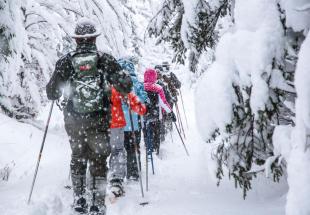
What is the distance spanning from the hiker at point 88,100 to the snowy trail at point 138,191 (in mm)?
568

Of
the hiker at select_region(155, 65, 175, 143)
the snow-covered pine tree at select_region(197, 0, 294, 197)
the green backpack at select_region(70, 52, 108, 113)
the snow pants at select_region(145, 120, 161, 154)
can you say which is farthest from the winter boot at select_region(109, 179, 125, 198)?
the hiker at select_region(155, 65, 175, 143)

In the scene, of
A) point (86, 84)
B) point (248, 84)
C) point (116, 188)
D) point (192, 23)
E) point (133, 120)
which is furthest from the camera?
point (133, 120)

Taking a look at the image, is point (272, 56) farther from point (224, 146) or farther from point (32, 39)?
point (32, 39)

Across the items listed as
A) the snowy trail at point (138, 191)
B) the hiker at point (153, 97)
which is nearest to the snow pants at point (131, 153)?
the snowy trail at point (138, 191)

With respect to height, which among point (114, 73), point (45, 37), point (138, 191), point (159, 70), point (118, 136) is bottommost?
point (138, 191)

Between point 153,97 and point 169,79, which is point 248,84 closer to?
point 153,97

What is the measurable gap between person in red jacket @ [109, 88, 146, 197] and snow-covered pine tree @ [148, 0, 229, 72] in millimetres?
1086

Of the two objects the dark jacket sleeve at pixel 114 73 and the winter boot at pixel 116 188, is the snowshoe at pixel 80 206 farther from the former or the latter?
the dark jacket sleeve at pixel 114 73

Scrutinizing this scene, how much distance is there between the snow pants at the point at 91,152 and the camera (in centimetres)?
528

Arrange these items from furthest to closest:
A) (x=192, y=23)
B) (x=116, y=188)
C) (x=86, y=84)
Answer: (x=116, y=188) → (x=192, y=23) → (x=86, y=84)

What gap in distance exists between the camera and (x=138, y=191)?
681cm

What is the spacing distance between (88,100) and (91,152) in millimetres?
743

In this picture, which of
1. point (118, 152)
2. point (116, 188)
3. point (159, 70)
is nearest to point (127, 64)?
point (118, 152)

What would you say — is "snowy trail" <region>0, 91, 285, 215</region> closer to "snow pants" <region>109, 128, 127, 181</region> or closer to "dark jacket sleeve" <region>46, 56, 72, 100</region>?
"snow pants" <region>109, 128, 127, 181</region>
